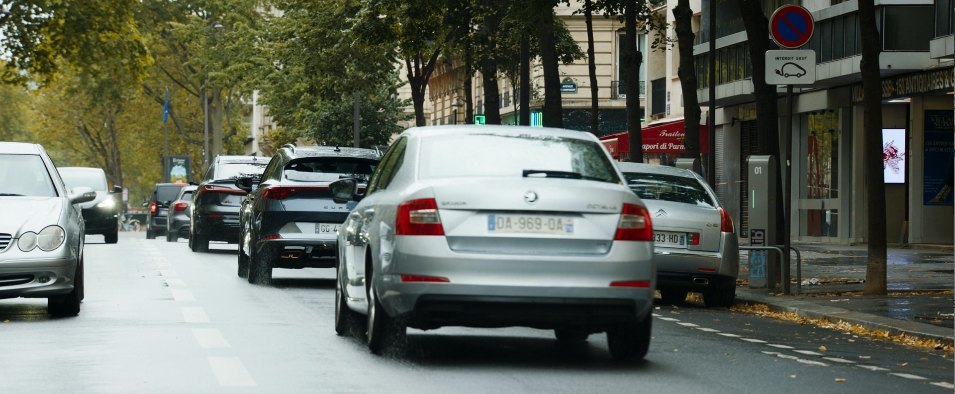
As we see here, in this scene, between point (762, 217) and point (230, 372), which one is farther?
point (762, 217)

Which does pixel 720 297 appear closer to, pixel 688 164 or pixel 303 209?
pixel 303 209

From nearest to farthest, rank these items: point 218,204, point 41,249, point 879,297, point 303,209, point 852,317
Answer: point 41,249, point 852,317, point 879,297, point 303,209, point 218,204

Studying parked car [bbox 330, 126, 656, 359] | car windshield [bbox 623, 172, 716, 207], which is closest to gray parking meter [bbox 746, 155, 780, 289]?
car windshield [bbox 623, 172, 716, 207]

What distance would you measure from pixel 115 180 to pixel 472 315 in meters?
97.5

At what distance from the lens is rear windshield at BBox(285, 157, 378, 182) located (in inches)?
811

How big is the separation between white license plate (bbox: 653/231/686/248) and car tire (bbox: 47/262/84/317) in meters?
5.79

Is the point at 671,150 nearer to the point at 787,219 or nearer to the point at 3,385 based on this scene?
the point at 787,219

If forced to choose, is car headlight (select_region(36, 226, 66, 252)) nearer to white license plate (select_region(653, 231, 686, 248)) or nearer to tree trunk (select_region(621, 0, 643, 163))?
white license plate (select_region(653, 231, 686, 248))

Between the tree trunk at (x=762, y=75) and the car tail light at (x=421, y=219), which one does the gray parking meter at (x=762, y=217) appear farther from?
the car tail light at (x=421, y=219)

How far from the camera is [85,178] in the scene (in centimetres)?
4397

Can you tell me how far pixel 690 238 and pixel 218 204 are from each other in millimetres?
14961

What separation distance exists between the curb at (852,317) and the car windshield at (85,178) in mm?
26076

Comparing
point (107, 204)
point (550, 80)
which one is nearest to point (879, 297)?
point (550, 80)

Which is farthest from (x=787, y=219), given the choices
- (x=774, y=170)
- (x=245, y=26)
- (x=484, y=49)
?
(x=245, y=26)
